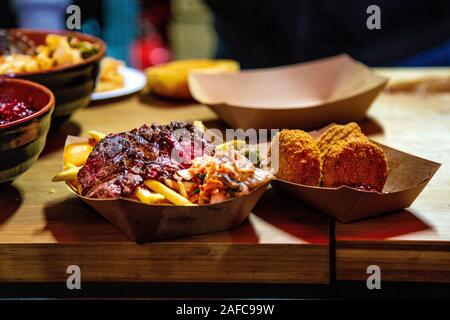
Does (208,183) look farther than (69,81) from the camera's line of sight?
No

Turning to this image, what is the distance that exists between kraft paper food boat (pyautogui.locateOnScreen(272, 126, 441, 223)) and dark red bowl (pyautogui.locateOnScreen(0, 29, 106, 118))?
667 mm

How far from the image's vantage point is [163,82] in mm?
1993

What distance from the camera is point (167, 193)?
104 cm

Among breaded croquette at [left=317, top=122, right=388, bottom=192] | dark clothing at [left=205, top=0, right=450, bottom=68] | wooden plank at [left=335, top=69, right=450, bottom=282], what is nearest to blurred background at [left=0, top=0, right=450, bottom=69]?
dark clothing at [left=205, top=0, right=450, bottom=68]

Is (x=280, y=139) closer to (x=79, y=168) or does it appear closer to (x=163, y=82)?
(x=79, y=168)

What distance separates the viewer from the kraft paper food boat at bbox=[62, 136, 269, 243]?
3.31ft

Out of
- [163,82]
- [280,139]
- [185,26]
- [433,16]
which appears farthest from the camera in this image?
[185,26]

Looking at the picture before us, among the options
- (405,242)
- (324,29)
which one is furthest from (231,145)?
(324,29)

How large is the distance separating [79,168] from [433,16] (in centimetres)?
199

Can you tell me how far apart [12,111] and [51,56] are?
0.45m

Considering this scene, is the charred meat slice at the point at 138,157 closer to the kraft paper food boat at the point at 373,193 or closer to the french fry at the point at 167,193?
the french fry at the point at 167,193

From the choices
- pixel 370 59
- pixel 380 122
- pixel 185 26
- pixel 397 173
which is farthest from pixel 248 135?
pixel 185 26

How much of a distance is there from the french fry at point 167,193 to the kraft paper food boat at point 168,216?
0.05 feet

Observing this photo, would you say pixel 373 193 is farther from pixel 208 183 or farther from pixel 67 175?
pixel 67 175
